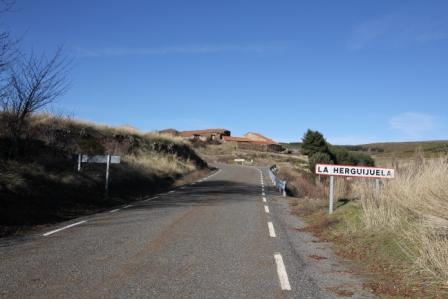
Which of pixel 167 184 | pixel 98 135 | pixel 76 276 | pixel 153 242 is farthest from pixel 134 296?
pixel 98 135

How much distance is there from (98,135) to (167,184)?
8368 mm

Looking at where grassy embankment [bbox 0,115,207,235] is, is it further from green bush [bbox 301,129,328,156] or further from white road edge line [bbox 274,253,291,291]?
green bush [bbox 301,129,328,156]

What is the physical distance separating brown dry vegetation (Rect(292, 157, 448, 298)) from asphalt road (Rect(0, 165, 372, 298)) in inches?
→ 42.8

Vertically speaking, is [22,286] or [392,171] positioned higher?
[392,171]

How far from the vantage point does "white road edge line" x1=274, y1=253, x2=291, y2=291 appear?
6.27m

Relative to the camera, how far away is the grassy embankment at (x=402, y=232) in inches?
251

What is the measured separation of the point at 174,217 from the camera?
42.2 feet

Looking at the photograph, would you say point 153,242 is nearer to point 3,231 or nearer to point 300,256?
point 300,256

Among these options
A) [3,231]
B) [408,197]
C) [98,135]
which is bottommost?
[3,231]

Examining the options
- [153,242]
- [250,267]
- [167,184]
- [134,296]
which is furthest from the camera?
[167,184]

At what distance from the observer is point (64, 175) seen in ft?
57.3

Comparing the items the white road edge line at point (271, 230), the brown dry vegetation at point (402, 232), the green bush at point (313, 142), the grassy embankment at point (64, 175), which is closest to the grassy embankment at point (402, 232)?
the brown dry vegetation at point (402, 232)

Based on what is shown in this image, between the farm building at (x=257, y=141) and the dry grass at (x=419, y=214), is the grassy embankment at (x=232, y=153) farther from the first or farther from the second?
the dry grass at (x=419, y=214)

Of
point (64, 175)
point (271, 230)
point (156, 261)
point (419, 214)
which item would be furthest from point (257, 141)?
point (156, 261)
